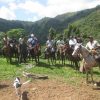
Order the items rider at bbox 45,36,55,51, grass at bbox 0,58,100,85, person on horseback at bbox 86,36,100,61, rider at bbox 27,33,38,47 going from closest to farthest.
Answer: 1. person on horseback at bbox 86,36,100,61
2. grass at bbox 0,58,100,85
3. rider at bbox 27,33,38,47
4. rider at bbox 45,36,55,51

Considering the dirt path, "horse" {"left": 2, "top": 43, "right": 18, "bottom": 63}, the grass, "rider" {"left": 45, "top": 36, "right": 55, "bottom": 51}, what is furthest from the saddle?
"horse" {"left": 2, "top": 43, "right": 18, "bottom": 63}

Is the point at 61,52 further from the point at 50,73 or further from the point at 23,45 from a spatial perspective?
the point at 50,73

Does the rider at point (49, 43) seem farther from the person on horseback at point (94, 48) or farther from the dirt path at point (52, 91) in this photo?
the dirt path at point (52, 91)

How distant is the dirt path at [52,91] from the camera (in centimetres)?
1812

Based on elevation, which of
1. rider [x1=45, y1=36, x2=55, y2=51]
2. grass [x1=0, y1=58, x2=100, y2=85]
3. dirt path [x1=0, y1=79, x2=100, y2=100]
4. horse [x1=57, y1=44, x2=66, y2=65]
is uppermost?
rider [x1=45, y1=36, x2=55, y2=51]

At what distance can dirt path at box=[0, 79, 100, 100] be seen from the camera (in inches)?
714

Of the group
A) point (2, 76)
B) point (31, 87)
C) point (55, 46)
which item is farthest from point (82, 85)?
point (55, 46)

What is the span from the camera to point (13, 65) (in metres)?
31.2

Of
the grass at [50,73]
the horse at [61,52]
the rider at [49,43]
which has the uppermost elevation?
the rider at [49,43]

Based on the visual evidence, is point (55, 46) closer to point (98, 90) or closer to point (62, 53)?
point (62, 53)

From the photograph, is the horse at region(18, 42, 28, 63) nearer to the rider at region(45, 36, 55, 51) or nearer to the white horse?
the rider at region(45, 36, 55, 51)

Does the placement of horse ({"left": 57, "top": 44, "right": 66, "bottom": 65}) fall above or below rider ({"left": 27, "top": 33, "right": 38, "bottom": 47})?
below

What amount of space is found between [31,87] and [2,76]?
498 cm

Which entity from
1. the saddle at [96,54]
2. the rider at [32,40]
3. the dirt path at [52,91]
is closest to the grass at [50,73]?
the dirt path at [52,91]
